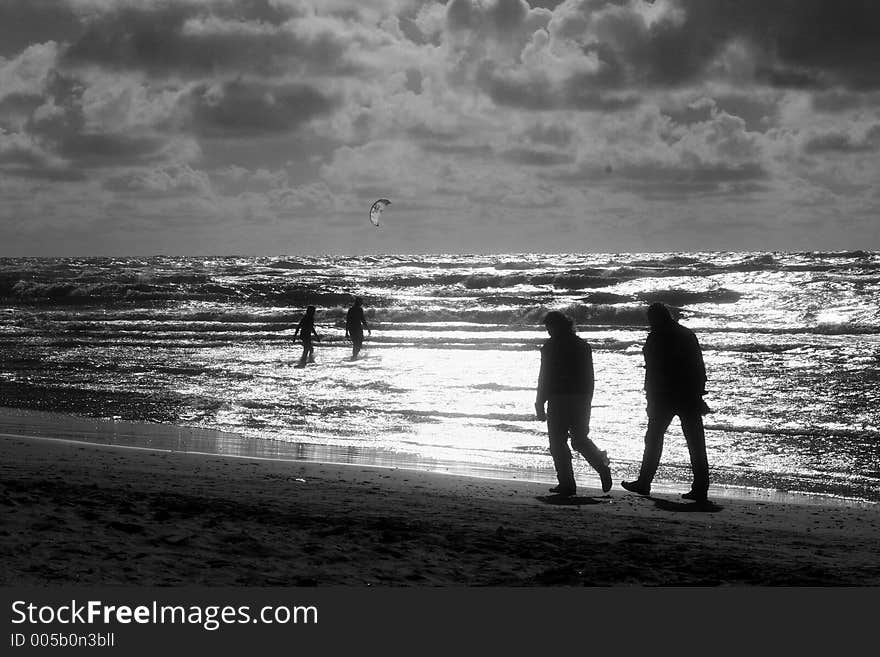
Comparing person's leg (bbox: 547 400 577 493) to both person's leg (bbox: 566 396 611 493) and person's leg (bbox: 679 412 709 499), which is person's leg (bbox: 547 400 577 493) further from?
person's leg (bbox: 679 412 709 499)

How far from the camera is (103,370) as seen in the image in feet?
65.9

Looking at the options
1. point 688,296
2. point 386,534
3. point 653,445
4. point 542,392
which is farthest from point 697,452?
point 688,296

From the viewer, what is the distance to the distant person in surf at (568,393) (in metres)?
8.30

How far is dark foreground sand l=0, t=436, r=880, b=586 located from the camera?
4676 mm

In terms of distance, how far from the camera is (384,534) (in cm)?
556

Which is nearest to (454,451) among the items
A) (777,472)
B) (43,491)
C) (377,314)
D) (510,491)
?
(510,491)

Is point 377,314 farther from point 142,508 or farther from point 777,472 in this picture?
point 142,508

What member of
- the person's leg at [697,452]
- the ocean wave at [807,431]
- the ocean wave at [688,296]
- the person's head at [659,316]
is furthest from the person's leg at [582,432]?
the ocean wave at [688,296]

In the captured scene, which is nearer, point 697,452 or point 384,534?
point 384,534

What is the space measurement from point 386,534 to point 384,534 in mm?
12

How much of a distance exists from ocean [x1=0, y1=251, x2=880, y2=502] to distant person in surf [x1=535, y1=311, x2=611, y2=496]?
0.95m

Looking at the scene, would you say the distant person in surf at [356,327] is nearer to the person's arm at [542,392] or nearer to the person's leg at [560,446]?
the person's arm at [542,392]

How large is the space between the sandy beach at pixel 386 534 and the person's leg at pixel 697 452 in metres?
0.17

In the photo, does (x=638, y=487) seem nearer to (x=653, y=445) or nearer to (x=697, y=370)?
(x=653, y=445)
